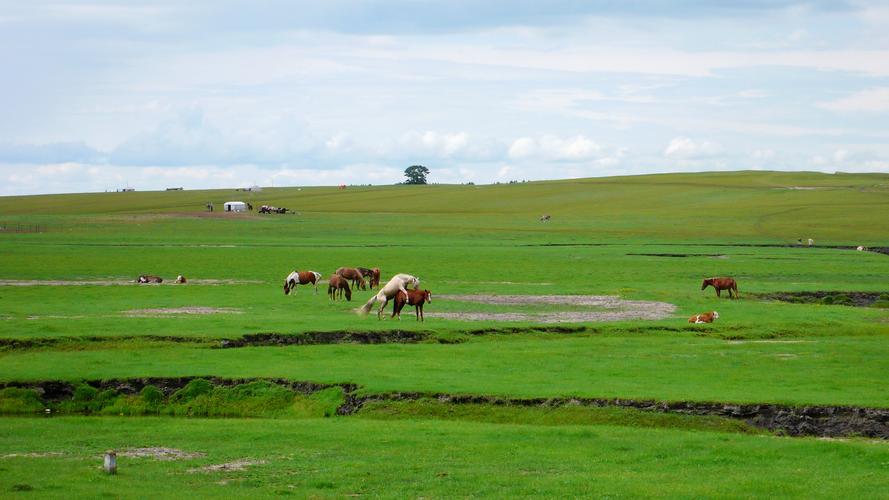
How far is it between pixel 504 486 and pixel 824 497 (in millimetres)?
4641

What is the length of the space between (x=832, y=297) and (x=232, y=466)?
37339 millimetres

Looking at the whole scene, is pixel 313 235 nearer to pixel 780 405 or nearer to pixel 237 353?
pixel 237 353

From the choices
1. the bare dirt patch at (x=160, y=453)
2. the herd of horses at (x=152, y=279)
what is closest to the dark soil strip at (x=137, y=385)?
the bare dirt patch at (x=160, y=453)

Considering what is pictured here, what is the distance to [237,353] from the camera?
102 ft

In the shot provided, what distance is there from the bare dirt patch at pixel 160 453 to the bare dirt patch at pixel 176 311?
1911 cm

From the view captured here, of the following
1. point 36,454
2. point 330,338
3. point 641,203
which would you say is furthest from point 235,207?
point 36,454

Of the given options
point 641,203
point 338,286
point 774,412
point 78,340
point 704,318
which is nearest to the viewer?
point 774,412

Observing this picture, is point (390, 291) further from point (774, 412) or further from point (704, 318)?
point (774, 412)

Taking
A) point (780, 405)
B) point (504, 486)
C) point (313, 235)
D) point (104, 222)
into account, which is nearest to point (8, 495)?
point (504, 486)

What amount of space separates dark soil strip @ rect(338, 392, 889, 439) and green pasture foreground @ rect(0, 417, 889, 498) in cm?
121

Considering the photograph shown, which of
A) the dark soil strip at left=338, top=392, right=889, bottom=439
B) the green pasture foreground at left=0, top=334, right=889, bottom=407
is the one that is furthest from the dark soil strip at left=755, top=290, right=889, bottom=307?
the dark soil strip at left=338, top=392, right=889, bottom=439

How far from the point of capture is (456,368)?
28469 mm

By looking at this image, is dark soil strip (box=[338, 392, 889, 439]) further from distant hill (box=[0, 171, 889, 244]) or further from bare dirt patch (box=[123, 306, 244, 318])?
distant hill (box=[0, 171, 889, 244])

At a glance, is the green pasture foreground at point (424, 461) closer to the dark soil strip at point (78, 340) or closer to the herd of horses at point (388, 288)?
the dark soil strip at point (78, 340)
